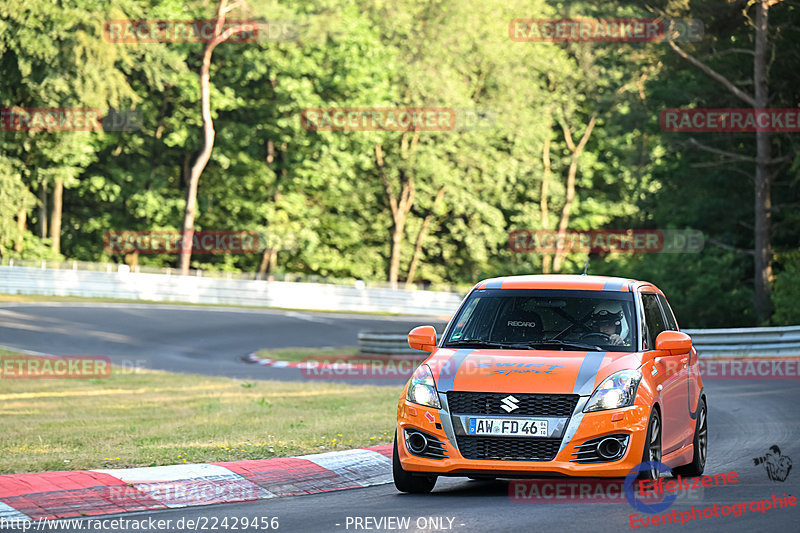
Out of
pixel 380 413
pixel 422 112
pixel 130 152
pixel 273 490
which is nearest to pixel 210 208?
pixel 130 152

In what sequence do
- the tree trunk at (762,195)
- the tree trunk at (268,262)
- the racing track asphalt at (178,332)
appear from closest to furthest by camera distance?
the racing track asphalt at (178,332) → the tree trunk at (762,195) → the tree trunk at (268,262)

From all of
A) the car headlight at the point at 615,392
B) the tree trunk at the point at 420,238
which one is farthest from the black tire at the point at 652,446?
the tree trunk at the point at 420,238

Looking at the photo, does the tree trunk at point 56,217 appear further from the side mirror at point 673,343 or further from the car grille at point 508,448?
the car grille at point 508,448

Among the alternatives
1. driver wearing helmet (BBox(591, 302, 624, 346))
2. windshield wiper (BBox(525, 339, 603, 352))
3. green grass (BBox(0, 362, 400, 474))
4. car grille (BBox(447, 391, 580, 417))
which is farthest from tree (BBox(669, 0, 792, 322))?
car grille (BBox(447, 391, 580, 417))

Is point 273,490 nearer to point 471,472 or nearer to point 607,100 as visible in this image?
point 471,472

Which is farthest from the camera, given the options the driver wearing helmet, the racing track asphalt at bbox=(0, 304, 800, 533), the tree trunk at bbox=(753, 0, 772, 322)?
the tree trunk at bbox=(753, 0, 772, 322)

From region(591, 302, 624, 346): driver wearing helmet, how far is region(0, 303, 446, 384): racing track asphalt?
1458cm

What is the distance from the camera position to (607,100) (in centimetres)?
5294

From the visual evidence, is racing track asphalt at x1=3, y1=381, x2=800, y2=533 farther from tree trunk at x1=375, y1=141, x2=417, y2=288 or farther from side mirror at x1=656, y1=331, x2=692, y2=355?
tree trunk at x1=375, y1=141, x2=417, y2=288

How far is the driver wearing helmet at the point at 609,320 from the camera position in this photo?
917 cm

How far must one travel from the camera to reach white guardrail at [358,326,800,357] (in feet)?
84.2

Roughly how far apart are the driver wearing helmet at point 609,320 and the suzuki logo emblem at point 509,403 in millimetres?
1280

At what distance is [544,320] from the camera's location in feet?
30.7

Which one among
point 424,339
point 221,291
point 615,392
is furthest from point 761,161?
point 615,392
